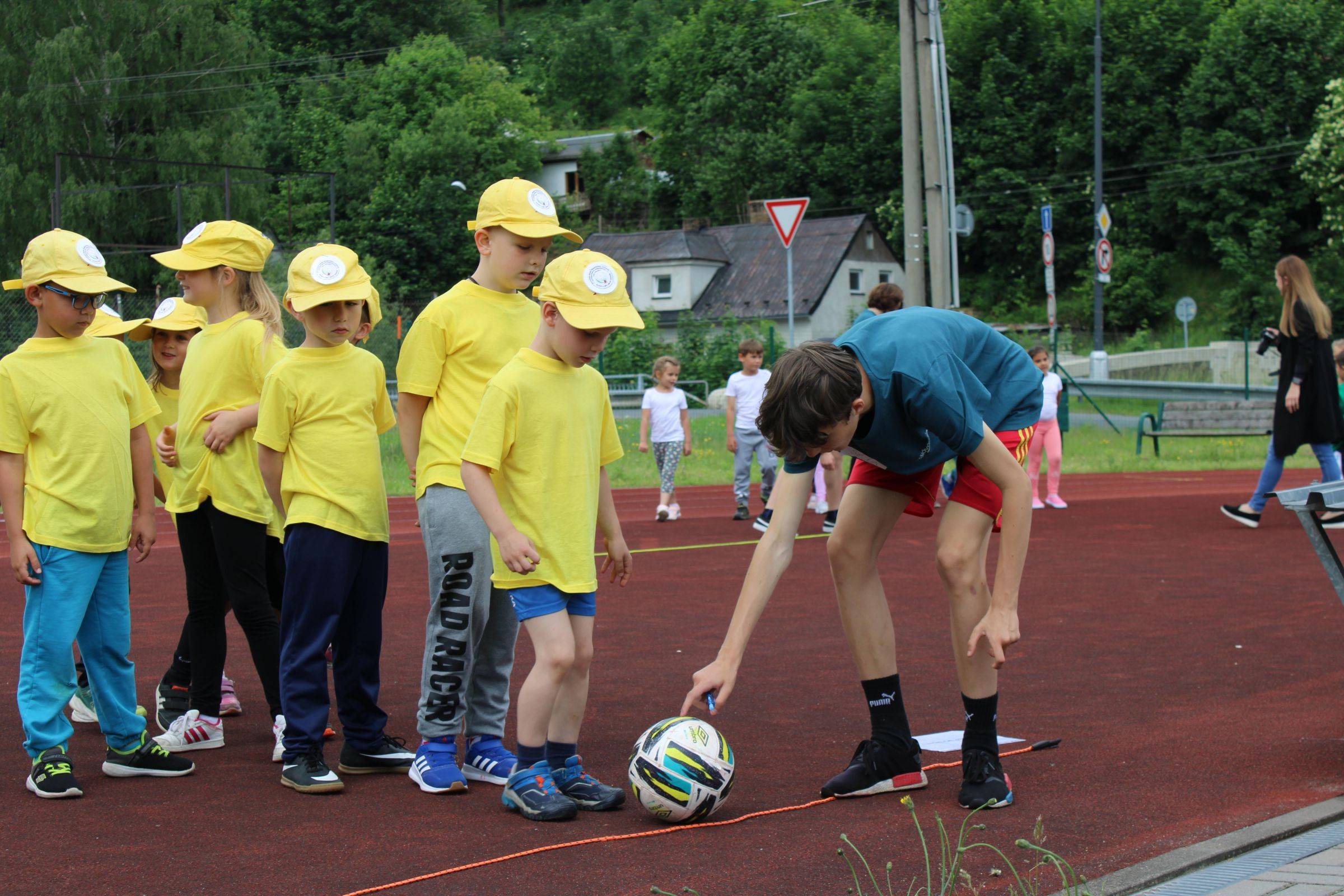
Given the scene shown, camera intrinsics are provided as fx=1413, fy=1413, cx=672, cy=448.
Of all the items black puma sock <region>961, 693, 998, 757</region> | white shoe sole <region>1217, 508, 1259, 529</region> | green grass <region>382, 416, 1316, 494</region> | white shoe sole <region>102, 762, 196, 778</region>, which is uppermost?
black puma sock <region>961, 693, 998, 757</region>

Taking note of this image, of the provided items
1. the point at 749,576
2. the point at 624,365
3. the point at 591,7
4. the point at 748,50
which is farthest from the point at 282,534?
the point at 591,7

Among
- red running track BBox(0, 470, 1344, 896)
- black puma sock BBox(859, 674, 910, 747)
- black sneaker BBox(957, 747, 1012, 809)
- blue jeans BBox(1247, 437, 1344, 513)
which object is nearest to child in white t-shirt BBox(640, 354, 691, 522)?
red running track BBox(0, 470, 1344, 896)

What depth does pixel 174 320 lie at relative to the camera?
6328mm

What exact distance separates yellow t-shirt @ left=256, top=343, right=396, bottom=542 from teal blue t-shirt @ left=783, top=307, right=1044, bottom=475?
1.56 metres

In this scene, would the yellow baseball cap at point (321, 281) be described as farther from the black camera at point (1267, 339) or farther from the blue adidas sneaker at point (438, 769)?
the black camera at point (1267, 339)

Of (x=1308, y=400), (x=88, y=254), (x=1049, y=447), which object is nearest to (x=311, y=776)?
(x=88, y=254)

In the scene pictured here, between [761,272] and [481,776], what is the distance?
58.0 m

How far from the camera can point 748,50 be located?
76562 mm

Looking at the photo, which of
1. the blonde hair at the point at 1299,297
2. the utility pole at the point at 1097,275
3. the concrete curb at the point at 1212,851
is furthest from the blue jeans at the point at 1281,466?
the utility pole at the point at 1097,275

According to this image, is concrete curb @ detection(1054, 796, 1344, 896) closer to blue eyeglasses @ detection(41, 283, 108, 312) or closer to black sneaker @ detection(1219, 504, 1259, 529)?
blue eyeglasses @ detection(41, 283, 108, 312)

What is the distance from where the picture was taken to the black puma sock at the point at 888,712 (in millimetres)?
4611

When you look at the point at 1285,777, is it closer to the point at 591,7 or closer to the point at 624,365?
the point at 624,365

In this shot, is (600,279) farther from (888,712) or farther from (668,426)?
(668,426)

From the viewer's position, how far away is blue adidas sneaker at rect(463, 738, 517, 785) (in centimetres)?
490
